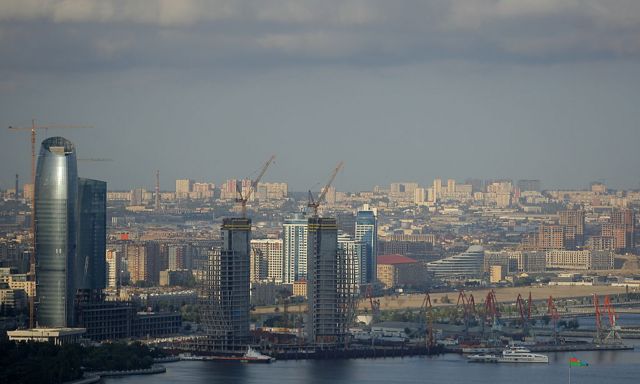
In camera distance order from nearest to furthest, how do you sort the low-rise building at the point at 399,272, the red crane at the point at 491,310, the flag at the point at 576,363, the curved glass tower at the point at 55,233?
the flag at the point at 576,363, the curved glass tower at the point at 55,233, the red crane at the point at 491,310, the low-rise building at the point at 399,272

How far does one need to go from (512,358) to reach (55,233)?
9618 mm

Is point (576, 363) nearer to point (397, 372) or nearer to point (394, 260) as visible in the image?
point (397, 372)

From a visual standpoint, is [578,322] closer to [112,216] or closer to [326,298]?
[326,298]

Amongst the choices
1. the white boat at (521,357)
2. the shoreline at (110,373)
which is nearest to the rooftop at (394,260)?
the white boat at (521,357)

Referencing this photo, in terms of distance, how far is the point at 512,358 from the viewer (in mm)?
43281

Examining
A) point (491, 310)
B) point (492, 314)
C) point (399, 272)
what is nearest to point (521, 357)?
point (492, 314)

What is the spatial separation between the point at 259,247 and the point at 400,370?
28.9 meters

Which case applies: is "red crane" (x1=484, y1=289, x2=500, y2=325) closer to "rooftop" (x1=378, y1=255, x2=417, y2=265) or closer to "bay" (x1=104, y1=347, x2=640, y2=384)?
"bay" (x1=104, y1=347, x2=640, y2=384)

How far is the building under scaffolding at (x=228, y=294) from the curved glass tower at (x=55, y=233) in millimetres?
2832

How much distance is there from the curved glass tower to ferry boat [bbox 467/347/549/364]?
8327mm

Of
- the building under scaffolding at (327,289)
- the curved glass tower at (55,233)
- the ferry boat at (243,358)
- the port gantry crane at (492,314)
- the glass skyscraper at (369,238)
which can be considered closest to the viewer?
the ferry boat at (243,358)

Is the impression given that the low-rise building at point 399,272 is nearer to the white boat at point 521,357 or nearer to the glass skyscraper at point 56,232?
the white boat at point 521,357

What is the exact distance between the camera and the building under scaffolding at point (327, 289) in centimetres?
4381

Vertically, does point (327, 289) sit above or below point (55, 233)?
below
